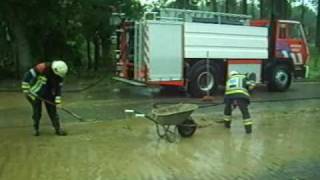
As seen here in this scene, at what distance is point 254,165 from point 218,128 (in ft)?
12.9

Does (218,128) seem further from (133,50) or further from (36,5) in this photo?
(36,5)

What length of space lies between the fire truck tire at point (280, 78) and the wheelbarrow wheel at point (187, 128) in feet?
34.7

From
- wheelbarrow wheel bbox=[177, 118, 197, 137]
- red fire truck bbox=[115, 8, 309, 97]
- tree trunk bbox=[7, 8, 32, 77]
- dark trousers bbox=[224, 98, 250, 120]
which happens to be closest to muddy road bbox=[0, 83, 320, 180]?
wheelbarrow wheel bbox=[177, 118, 197, 137]

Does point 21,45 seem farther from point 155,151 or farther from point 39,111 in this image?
point 155,151

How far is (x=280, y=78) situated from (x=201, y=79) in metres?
3.72

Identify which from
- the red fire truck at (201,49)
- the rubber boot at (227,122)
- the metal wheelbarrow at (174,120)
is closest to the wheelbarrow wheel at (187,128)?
the metal wheelbarrow at (174,120)

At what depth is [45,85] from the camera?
1270 cm

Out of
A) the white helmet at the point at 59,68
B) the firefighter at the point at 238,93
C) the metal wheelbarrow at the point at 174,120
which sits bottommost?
the metal wheelbarrow at the point at 174,120

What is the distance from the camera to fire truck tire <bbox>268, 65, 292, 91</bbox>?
74.4 ft

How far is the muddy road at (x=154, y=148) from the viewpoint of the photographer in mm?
9430

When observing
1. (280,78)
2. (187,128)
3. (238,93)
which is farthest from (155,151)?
(280,78)

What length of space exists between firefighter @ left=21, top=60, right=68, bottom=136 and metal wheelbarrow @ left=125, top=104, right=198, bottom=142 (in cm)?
148

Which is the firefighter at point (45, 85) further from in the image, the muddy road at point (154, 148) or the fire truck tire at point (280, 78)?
the fire truck tire at point (280, 78)

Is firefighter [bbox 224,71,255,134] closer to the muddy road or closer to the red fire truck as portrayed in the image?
the muddy road
